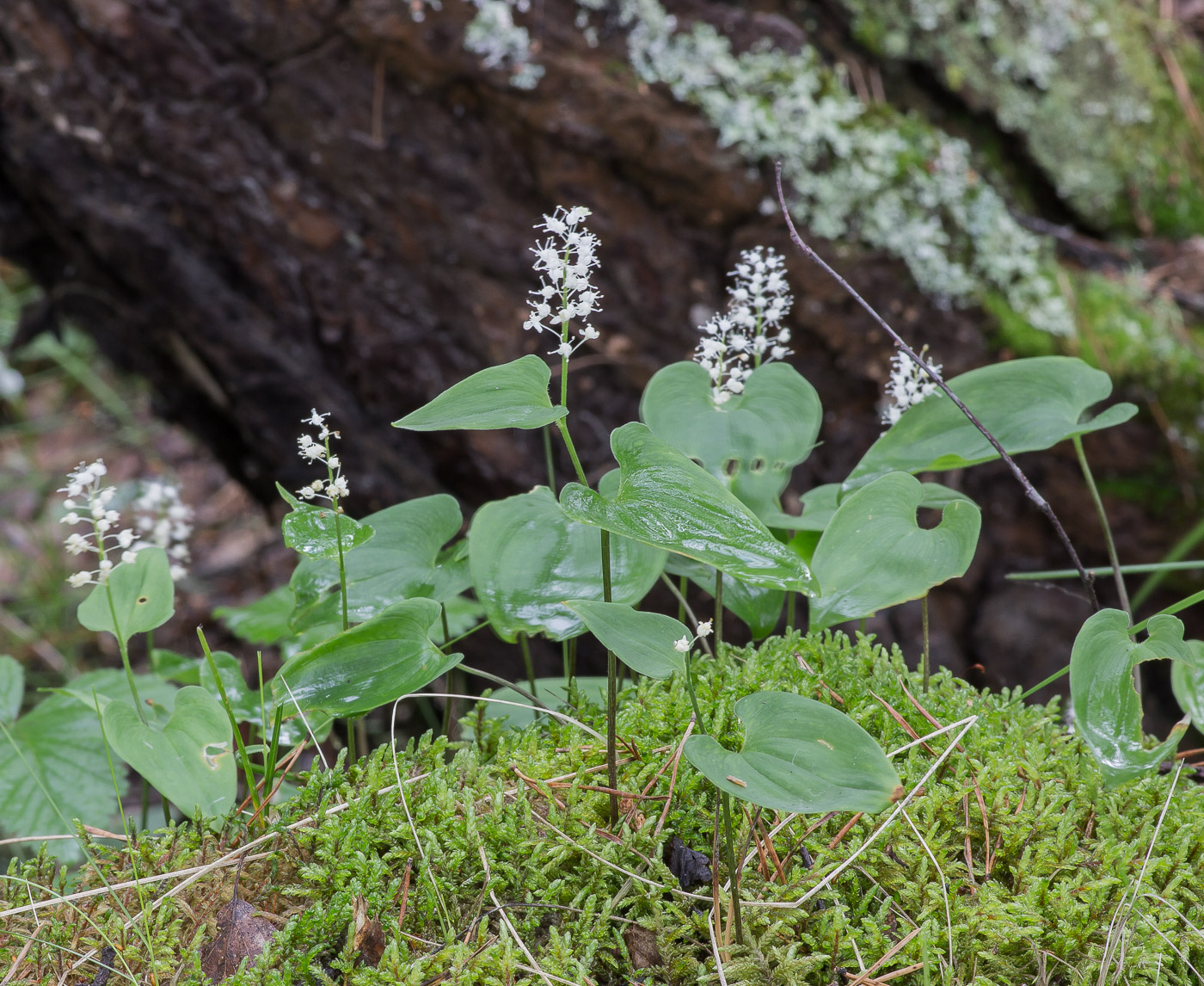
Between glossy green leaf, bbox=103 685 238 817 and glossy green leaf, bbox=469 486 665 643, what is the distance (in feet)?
1.30

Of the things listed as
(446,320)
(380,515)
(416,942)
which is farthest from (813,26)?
(416,942)

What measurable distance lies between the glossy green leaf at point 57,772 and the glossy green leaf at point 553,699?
26.5 inches

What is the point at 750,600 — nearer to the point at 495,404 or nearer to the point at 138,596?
the point at 495,404

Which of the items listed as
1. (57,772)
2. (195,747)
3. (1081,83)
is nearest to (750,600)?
→ (195,747)

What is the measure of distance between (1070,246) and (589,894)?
260 centimetres

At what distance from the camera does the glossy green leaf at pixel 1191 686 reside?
3.92 ft

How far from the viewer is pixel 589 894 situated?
1.00m

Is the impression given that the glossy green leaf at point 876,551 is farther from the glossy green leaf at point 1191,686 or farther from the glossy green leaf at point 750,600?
the glossy green leaf at point 1191,686

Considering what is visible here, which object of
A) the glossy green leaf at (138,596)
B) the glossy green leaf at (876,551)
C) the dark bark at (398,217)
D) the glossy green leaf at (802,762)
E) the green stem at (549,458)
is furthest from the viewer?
the dark bark at (398,217)

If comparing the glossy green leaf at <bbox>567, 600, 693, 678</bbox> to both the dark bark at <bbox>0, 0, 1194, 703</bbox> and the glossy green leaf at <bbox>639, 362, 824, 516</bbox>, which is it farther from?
the dark bark at <bbox>0, 0, 1194, 703</bbox>

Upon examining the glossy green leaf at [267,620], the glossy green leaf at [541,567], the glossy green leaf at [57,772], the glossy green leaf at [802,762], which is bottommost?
the glossy green leaf at [57,772]

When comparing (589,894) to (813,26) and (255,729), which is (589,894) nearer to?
(255,729)

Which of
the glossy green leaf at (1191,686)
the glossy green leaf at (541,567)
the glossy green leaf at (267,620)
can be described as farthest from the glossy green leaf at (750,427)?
the glossy green leaf at (267,620)

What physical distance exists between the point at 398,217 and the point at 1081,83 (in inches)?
86.3
